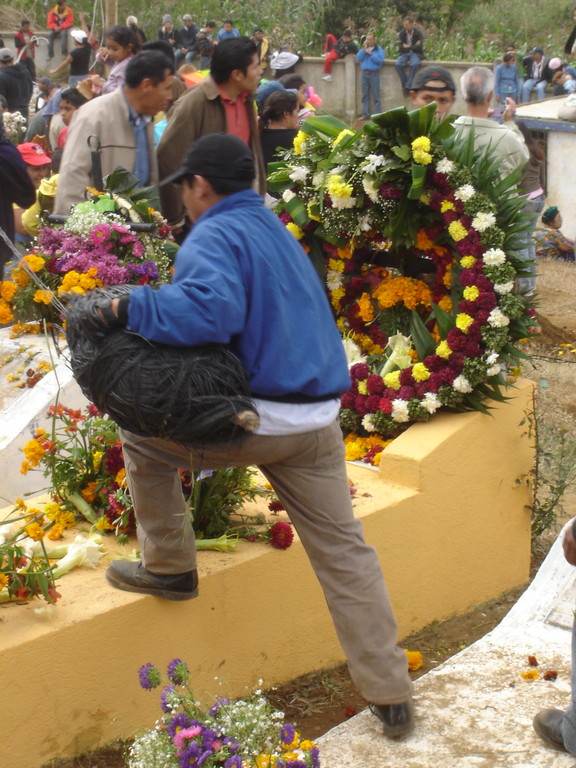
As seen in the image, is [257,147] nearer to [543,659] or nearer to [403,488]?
[403,488]

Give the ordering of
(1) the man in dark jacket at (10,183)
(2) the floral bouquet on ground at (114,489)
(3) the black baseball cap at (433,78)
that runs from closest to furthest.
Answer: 1. (2) the floral bouquet on ground at (114,489)
2. (3) the black baseball cap at (433,78)
3. (1) the man in dark jacket at (10,183)

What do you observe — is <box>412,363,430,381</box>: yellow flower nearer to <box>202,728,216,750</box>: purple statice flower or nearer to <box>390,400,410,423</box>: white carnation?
<box>390,400,410,423</box>: white carnation

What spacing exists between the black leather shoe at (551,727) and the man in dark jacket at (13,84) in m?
13.8

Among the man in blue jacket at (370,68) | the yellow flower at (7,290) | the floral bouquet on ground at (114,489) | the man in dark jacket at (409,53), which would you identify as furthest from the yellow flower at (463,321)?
the man in dark jacket at (409,53)

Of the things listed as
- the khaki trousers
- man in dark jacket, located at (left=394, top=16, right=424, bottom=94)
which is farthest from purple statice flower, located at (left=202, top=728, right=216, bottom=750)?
man in dark jacket, located at (left=394, top=16, right=424, bottom=94)

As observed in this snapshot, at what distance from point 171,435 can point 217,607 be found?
3.27ft

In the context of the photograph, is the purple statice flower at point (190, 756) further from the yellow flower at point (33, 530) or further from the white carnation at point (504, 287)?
→ the white carnation at point (504, 287)

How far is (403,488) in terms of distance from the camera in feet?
14.3

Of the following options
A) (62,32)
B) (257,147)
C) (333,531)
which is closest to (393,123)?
(257,147)

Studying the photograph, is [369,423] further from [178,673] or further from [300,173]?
[178,673]

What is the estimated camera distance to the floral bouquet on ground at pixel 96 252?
388 centimetres

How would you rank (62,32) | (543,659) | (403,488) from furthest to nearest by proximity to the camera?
(62,32) < (403,488) < (543,659)

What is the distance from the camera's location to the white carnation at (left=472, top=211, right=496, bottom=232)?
4652mm

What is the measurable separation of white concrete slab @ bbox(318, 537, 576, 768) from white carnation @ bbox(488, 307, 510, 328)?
1243mm
